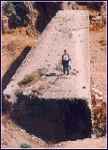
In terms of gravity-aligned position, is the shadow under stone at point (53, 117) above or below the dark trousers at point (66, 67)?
below

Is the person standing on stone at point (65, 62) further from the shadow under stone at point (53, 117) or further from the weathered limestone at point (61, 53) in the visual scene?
the shadow under stone at point (53, 117)

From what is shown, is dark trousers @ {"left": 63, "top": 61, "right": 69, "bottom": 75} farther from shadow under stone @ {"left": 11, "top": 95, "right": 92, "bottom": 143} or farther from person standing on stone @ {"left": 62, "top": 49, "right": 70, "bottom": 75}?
shadow under stone @ {"left": 11, "top": 95, "right": 92, "bottom": 143}

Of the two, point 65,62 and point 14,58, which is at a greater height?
point 65,62

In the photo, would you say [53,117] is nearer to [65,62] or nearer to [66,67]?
[66,67]

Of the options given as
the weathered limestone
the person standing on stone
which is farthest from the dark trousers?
the weathered limestone

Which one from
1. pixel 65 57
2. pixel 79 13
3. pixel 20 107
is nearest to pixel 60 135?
pixel 20 107

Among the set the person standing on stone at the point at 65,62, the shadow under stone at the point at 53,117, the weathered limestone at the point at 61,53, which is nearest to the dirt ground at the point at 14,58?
Answer: the shadow under stone at the point at 53,117

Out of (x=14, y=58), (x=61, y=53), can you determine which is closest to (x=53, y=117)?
(x=61, y=53)

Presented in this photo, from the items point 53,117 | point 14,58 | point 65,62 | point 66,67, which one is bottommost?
point 53,117
